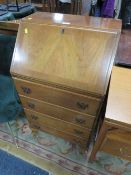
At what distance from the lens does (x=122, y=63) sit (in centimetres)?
110

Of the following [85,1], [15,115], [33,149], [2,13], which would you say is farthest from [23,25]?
[85,1]

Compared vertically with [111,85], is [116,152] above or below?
below

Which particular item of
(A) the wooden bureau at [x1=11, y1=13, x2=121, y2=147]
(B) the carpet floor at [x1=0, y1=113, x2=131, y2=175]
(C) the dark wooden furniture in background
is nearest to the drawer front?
(A) the wooden bureau at [x1=11, y1=13, x2=121, y2=147]

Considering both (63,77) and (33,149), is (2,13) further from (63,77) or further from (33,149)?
(33,149)

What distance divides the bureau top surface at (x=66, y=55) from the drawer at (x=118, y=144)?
1.00 feet

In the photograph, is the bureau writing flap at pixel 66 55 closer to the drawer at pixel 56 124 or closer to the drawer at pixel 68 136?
the drawer at pixel 56 124

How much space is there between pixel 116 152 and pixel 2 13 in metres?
1.32

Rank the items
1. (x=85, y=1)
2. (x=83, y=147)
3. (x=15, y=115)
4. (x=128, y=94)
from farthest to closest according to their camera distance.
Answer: (x=85, y=1)
(x=15, y=115)
(x=83, y=147)
(x=128, y=94)

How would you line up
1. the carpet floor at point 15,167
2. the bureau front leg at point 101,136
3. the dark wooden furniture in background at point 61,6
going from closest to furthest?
the bureau front leg at point 101,136 < the carpet floor at point 15,167 < the dark wooden furniture in background at point 61,6

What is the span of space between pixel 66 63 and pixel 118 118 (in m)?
0.40

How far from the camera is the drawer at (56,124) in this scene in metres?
1.17

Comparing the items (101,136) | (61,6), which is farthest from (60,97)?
(61,6)

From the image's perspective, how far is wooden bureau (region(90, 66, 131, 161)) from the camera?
2.58 feet

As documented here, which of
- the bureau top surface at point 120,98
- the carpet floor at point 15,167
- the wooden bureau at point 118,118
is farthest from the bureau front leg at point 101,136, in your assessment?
the carpet floor at point 15,167
